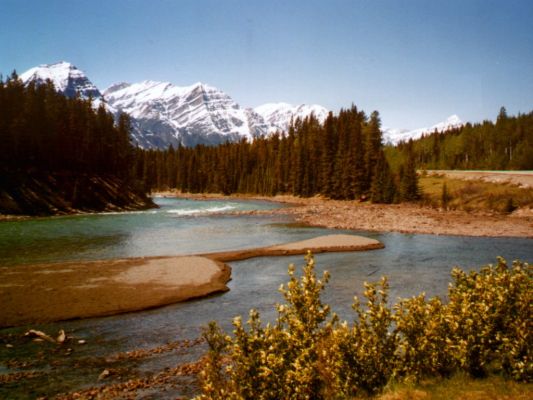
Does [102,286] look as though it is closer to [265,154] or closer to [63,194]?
[63,194]

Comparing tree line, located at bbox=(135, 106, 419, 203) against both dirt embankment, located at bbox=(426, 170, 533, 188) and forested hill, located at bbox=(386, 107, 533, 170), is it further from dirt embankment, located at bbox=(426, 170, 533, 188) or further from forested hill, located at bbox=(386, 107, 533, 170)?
forested hill, located at bbox=(386, 107, 533, 170)

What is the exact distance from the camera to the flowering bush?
884 cm

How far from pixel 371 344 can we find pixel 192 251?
33958 millimetres

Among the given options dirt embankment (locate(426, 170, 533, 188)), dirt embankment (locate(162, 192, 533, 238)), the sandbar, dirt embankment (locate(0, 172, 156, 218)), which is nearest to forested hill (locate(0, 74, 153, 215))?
dirt embankment (locate(0, 172, 156, 218))

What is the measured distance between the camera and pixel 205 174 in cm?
18788

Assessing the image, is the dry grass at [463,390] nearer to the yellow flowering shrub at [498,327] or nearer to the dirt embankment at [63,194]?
the yellow flowering shrub at [498,327]

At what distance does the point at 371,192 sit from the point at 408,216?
3415 centimetres

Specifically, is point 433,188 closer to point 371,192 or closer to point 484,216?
point 371,192

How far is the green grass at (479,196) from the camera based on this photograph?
224 ft

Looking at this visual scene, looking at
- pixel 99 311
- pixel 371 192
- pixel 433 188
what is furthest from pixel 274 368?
pixel 371 192

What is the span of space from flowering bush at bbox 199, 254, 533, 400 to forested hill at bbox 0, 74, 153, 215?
7588cm

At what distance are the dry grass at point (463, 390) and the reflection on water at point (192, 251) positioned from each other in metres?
7.73

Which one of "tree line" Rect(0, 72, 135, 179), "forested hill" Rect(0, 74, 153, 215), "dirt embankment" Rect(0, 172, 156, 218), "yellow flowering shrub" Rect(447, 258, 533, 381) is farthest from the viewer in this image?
"tree line" Rect(0, 72, 135, 179)

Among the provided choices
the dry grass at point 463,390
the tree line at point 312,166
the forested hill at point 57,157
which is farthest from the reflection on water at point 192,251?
the tree line at point 312,166
